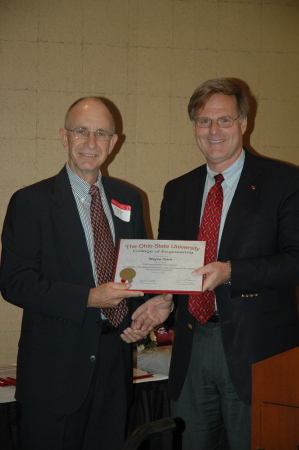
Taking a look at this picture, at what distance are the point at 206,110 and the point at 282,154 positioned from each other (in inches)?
101

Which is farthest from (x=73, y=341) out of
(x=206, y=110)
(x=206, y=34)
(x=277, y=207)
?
(x=206, y=34)

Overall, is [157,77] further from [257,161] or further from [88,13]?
[257,161]

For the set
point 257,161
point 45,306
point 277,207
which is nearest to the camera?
point 45,306

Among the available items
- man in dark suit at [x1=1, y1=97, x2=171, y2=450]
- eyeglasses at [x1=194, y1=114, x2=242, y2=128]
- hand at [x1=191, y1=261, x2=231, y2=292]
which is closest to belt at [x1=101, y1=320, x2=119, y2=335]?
man in dark suit at [x1=1, y1=97, x2=171, y2=450]

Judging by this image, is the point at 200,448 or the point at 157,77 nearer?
the point at 200,448

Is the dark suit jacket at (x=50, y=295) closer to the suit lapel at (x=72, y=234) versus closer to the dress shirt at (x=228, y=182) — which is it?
the suit lapel at (x=72, y=234)

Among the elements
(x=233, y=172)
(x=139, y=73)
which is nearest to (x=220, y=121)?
(x=233, y=172)

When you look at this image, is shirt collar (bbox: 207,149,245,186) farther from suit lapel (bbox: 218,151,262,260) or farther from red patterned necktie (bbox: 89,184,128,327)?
red patterned necktie (bbox: 89,184,128,327)

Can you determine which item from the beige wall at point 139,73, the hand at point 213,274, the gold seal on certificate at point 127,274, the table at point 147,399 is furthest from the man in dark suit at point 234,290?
the beige wall at point 139,73

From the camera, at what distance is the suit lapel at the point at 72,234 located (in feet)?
8.27

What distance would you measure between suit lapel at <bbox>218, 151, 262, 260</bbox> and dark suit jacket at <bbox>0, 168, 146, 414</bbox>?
2.20ft

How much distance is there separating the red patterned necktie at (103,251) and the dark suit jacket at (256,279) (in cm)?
33

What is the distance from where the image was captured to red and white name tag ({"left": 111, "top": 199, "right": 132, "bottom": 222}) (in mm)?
2789

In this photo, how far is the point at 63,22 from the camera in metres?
4.73
